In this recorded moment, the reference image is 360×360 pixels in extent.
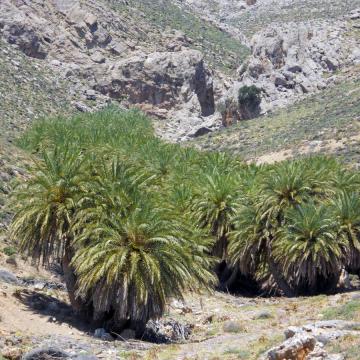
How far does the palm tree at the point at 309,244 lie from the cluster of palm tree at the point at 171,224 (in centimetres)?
5

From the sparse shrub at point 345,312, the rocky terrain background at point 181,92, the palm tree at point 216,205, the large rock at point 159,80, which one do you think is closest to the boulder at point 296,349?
the rocky terrain background at point 181,92

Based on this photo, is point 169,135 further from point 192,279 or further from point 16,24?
point 192,279

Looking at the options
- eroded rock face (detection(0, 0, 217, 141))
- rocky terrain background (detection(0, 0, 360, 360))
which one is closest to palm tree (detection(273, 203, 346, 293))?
rocky terrain background (detection(0, 0, 360, 360))

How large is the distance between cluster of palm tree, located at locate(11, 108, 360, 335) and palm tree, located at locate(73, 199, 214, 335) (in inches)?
1.5

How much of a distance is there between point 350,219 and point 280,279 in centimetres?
469

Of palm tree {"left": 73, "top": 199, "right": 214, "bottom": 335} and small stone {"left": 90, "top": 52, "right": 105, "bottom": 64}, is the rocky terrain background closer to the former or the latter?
small stone {"left": 90, "top": 52, "right": 105, "bottom": 64}

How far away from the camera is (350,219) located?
94.4 ft

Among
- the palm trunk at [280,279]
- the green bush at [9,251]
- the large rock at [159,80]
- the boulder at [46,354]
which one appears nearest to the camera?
the boulder at [46,354]

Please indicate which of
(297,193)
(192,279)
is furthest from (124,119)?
(192,279)

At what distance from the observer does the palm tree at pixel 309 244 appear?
27.6m

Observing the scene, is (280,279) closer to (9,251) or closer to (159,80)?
(9,251)

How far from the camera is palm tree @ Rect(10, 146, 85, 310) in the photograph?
20.6 metres

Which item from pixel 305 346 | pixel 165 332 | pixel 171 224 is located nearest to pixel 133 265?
pixel 171 224

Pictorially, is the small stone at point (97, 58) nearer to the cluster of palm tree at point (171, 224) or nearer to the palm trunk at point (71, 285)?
the cluster of palm tree at point (171, 224)
